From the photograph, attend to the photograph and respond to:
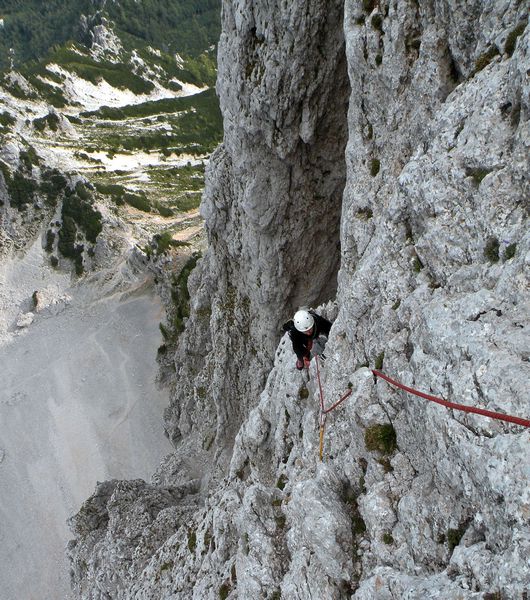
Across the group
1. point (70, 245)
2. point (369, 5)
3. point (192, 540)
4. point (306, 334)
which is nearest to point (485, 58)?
point (369, 5)

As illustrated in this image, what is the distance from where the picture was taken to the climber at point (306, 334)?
46.3 feet

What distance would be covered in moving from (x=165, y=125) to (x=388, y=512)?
115535 mm

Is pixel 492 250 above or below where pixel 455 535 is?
above

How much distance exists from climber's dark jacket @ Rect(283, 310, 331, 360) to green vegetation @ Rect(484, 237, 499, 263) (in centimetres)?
655

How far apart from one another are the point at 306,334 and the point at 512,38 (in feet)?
30.7

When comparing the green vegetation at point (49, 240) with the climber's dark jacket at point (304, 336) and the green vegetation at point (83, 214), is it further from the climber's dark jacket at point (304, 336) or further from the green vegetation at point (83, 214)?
the climber's dark jacket at point (304, 336)

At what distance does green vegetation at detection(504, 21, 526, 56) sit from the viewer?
893 centimetres

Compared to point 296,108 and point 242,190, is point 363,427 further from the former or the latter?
point 242,190

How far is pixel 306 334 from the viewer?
47.4ft

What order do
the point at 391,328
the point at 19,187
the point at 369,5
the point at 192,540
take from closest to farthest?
the point at 391,328
the point at 369,5
the point at 192,540
the point at 19,187

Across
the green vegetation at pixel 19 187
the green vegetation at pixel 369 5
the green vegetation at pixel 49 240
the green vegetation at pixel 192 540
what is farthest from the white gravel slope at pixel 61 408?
the green vegetation at pixel 369 5

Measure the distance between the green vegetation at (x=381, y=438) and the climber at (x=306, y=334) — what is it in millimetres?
4127

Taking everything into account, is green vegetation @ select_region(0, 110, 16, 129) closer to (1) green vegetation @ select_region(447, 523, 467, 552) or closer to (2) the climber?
(2) the climber

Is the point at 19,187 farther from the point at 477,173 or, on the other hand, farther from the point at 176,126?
the point at 477,173
